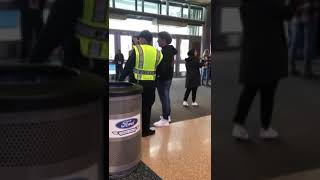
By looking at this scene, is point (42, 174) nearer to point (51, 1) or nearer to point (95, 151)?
point (95, 151)

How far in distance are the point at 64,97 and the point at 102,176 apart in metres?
0.41

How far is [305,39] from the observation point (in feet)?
2.67

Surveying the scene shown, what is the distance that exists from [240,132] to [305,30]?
1.21ft

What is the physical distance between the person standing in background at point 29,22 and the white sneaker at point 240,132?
765 mm

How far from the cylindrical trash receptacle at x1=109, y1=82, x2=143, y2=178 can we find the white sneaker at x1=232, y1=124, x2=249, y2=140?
5.34 ft

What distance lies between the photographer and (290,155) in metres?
0.89

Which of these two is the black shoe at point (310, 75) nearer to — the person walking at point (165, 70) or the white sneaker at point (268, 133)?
the white sneaker at point (268, 133)

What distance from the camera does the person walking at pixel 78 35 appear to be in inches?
42.7

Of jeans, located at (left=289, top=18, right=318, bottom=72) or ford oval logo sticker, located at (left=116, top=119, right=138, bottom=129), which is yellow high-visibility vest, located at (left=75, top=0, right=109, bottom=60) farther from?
ford oval logo sticker, located at (left=116, top=119, right=138, bottom=129)

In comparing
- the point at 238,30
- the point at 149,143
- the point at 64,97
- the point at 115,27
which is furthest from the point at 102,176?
the point at 115,27

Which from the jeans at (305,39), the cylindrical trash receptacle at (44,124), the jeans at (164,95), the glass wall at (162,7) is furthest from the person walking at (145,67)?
the glass wall at (162,7)

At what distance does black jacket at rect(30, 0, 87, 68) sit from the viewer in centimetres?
108

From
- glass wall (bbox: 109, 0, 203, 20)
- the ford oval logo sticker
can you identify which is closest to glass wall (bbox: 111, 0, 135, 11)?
glass wall (bbox: 109, 0, 203, 20)

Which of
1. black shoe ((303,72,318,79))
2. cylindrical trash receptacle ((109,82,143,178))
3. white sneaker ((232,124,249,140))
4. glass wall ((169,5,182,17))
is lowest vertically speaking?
cylindrical trash receptacle ((109,82,143,178))
